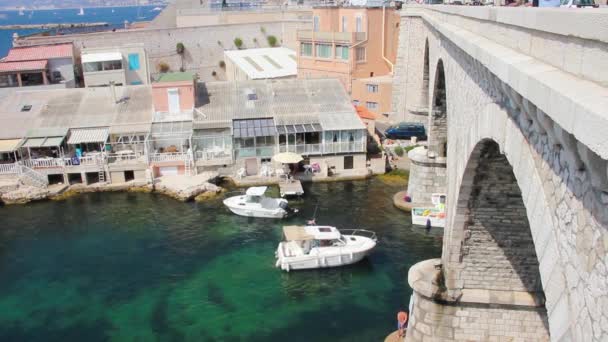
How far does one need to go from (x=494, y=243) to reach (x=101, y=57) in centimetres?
5185

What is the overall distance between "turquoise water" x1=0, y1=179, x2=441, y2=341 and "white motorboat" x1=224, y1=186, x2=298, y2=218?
586mm

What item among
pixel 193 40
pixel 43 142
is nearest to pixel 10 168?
pixel 43 142

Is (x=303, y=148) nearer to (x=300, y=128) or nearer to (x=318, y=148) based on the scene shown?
(x=318, y=148)

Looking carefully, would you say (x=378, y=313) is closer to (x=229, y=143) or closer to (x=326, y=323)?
(x=326, y=323)

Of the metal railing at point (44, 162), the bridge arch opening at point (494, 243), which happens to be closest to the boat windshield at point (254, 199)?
the metal railing at point (44, 162)

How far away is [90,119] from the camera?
155 feet

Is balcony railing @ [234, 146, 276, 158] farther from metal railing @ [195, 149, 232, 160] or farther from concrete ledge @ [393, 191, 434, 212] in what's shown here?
concrete ledge @ [393, 191, 434, 212]

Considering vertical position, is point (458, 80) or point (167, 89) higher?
point (458, 80)

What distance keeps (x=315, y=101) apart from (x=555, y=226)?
142 ft

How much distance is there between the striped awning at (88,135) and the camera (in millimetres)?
45281

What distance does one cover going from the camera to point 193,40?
76375 mm

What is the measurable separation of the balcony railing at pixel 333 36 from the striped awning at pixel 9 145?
32216 mm

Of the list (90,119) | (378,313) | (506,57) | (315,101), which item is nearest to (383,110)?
(315,101)

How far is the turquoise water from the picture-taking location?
25484mm
